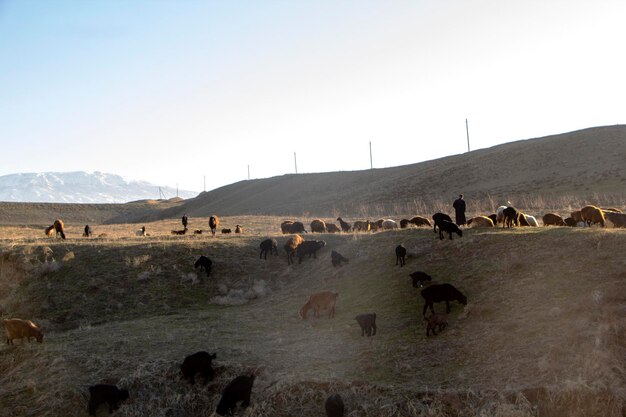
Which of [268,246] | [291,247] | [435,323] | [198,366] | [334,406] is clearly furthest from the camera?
[268,246]

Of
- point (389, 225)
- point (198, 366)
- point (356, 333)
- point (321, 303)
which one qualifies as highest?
point (389, 225)

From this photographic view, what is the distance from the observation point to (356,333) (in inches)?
637

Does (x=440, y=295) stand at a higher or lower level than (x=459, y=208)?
lower

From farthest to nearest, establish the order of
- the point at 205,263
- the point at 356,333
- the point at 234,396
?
the point at 205,263
the point at 356,333
the point at 234,396

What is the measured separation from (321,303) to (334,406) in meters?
6.85

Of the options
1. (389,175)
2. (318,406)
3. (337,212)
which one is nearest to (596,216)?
(318,406)

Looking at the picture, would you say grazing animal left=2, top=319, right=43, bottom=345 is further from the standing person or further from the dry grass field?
the standing person

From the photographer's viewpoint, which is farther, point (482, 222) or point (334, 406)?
point (482, 222)

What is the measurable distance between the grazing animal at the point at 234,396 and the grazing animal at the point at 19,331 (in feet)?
27.4

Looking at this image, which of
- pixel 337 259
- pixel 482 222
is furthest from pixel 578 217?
pixel 337 259

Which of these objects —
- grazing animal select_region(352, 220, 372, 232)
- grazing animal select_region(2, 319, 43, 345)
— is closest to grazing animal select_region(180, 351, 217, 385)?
grazing animal select_region(2, 319, 43, 345)

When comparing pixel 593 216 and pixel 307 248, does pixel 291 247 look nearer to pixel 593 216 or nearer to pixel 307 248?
pixel 307 248

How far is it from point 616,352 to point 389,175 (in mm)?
83493

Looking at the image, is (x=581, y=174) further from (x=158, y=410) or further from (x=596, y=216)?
(x=158, y=410)
